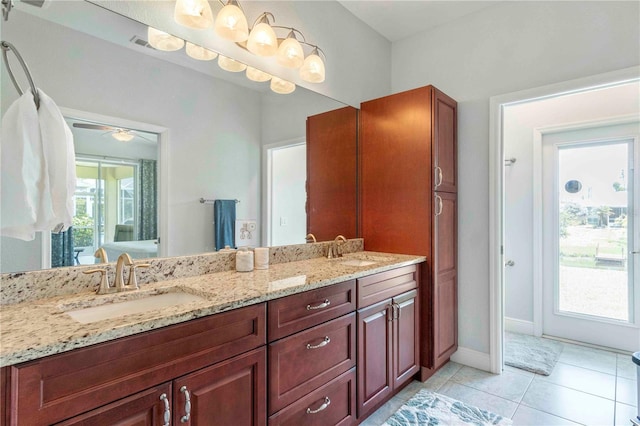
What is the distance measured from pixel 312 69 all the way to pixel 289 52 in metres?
0.21

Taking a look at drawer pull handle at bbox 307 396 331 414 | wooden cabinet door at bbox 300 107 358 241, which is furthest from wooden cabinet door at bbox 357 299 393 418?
wooden cabinet door at bbox 300 107 358 241

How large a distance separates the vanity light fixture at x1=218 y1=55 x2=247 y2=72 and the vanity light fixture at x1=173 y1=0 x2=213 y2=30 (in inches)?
9.5

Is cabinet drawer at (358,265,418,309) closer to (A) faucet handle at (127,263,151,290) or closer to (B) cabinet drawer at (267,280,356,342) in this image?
(B) cabinet drawer at (267,280,356,342)

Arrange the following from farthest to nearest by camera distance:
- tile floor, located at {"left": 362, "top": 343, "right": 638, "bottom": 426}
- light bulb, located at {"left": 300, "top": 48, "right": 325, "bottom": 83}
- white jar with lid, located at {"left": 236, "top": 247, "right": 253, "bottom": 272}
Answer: light bulb, located at {"left": 300, "top": 48, "right": 325, "bottom": 83} < tile floor, located at {"left": 362, "top": 343, "right": 638, "bottom": 426} < white jar with lid, located at {"left": 236, "top": 247, "right": 253, "bottom": 272}

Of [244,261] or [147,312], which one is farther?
[244,261]

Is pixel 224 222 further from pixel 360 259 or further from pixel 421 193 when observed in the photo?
pixel 421 193

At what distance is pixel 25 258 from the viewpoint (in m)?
1.25

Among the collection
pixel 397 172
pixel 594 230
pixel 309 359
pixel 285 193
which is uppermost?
pixel 397 172

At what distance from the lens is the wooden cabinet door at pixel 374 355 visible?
72.4 inches

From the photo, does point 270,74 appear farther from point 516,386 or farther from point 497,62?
point 516,386

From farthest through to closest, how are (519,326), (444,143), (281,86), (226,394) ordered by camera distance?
1. (519,326)
2. (444,143)
3. (281,86)
4. (226,394)

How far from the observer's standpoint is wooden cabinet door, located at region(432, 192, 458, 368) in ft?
7.87

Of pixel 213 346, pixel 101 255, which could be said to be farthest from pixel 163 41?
pixel 213 346

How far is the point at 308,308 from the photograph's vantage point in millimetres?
1536
